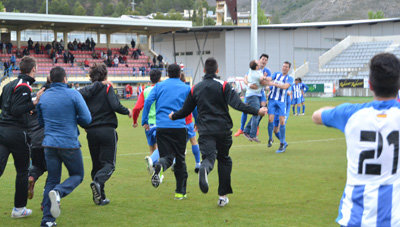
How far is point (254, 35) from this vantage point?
31.4 meters

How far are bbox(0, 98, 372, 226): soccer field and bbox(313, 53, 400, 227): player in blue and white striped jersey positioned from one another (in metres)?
2.93

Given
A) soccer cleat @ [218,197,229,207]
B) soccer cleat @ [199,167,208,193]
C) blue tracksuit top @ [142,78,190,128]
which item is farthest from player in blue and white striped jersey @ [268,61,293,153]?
soccer cleat @ [199,167,208,193]

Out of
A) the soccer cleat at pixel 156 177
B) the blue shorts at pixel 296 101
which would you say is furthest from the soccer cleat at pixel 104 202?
the blue shorts at pixel 296 101

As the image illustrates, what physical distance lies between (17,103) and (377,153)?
4.59 m

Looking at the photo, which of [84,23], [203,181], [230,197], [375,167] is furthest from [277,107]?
[84,23]

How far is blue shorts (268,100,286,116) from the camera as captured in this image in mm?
13320

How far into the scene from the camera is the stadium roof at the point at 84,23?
160 ft

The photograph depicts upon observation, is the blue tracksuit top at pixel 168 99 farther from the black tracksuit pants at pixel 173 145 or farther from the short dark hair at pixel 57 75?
the short dark hair at pixel 57 75

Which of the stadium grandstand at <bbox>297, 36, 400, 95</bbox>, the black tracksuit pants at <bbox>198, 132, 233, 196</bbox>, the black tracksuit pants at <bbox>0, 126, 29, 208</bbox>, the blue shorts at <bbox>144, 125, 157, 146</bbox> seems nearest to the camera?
the black tracksuit pants at <bbox>0, 126, 29, 208</bbox>

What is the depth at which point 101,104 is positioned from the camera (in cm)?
754

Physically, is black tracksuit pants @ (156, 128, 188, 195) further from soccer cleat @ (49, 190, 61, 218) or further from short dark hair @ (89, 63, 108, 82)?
soccer cleat @ (49, 190, 61, 218)

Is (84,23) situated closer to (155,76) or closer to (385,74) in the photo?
(155,76)

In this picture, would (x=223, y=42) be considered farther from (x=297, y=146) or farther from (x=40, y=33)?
(x=297, y=146)

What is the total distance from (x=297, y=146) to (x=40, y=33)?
45.4 meters
